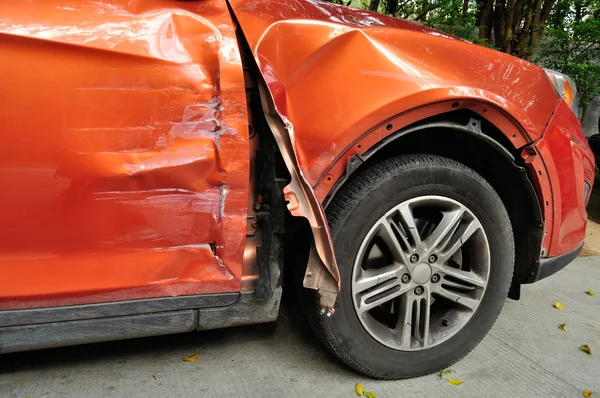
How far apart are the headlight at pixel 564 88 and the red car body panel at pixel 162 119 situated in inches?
24.8

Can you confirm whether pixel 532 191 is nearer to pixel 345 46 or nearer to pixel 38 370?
pixel 345 46

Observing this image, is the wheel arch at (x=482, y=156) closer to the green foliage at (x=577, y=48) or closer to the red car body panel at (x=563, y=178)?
the red car body panel at (x=563, y=178)

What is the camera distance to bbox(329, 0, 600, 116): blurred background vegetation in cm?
569

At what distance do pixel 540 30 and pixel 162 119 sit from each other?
237 inches

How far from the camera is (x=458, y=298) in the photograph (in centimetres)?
215

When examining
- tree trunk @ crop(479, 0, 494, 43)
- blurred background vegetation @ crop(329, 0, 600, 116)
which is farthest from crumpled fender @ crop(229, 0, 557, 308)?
tree trunk @ crop(479, 0, 494, 43)

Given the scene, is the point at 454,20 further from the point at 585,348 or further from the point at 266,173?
the point at 266,173

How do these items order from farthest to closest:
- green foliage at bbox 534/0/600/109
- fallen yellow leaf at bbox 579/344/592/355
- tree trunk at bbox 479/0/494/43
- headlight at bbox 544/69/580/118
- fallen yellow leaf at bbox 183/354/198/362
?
tree trunk at bbox 479/0/494/43 < green foliage at bbox 534/0/600/109 < fallen yellow leaf at bbox 579/344/592/355 < headlight at bbox 544/69/580/118 < fallen yellow leaf at bbox 183/354/198/362

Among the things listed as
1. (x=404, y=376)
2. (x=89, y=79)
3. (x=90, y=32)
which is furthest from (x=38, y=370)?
(x=404, y=376)

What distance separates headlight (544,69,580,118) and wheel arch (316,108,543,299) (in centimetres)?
45

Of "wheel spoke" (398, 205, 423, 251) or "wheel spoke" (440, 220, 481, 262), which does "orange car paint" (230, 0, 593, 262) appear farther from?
"wheel spoke" (440, 220, 481, 262)

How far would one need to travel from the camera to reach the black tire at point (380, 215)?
1.92m

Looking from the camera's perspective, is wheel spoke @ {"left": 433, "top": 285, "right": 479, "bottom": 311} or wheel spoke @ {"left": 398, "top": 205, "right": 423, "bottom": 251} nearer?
wheel spoke @ {"left": 398, "top": 205, "right": 423, "bottom": 251}

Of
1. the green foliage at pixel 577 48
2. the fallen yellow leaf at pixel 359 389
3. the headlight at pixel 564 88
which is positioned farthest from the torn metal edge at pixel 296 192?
the green foliage at pixel 577 48
